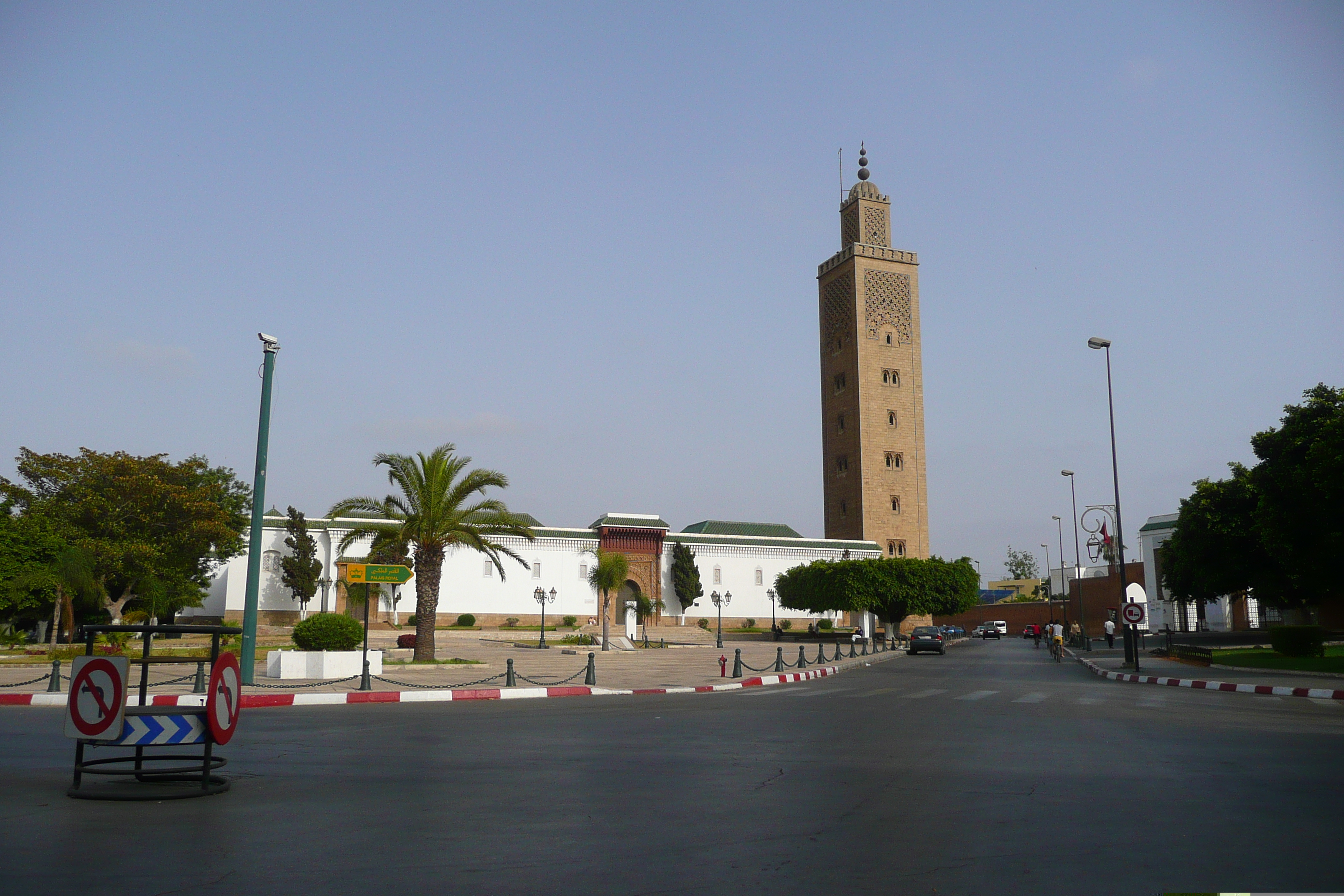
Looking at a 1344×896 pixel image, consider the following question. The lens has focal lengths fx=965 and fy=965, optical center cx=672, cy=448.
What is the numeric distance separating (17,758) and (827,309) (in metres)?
73.2

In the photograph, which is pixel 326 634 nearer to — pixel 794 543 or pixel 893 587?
pixel 893 587

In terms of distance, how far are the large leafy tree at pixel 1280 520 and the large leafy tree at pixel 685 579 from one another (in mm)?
30642

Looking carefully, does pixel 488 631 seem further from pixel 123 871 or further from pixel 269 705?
pixel 123 871

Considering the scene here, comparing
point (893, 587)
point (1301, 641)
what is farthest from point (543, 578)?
point (1301, 641)

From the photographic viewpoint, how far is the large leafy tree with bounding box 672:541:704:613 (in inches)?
2660

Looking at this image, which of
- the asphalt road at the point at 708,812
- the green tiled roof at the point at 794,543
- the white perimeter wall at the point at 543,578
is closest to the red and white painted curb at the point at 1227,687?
the asphalt road at the point at 708,812

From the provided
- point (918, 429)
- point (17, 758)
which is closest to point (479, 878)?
point (17, 758)

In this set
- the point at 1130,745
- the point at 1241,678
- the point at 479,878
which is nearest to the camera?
the point at 479,878

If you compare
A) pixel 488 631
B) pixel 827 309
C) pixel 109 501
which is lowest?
pixel 488 631

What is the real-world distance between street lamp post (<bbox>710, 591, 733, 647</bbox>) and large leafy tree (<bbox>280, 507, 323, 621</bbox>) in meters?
23.2

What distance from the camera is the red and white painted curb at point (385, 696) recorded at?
51.6 feet

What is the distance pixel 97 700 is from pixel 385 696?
1122cm

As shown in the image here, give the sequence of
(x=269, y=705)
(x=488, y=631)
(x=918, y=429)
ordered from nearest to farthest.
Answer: (x=269, y=705) < (x=488, y=631) < (x=918, y=429)

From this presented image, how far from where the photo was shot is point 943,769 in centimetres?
815
